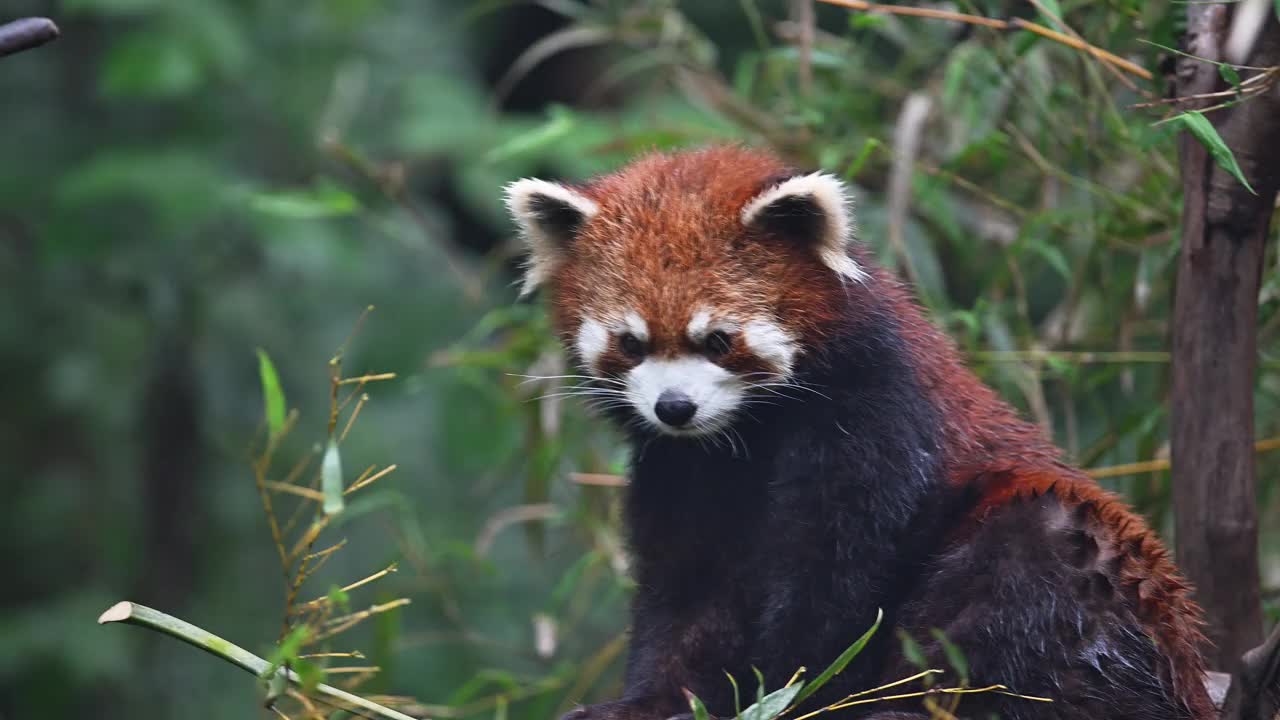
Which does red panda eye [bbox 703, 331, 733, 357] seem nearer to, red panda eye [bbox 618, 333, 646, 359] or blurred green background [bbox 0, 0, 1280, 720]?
red panda eye [bbox 618, 333, 646, 359]

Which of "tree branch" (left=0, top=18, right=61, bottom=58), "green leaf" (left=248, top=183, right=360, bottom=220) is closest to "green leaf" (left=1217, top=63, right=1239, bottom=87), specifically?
"tree branch" (left=0, top=18, right=61, bottom=58)

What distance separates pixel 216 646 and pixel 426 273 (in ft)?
10.9

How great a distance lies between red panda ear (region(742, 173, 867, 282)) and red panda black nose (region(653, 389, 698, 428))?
0.99 ft

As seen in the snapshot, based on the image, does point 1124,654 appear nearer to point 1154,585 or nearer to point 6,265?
point 1154,585

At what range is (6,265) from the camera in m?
4.95

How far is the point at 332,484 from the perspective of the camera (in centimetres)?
214

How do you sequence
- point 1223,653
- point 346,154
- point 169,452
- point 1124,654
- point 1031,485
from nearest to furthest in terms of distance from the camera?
point 1124,654 → point 1031,485 → point 1223,653 → point 346,154 → point 169,452

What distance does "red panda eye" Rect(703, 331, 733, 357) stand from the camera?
7.33 feet

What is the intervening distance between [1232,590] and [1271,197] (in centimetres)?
63

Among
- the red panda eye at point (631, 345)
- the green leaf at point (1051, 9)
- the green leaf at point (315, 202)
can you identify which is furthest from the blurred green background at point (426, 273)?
the red panda eye at point (631, 345)

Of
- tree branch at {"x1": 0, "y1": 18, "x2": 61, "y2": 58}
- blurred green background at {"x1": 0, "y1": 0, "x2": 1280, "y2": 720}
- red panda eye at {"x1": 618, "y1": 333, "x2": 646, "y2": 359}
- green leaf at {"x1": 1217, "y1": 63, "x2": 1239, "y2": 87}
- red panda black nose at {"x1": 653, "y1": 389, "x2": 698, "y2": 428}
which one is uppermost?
green leaf at {"x1": 1217, "y1": 63, "x2": 1239, "y2": 87}

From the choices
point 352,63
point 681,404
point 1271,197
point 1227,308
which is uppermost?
point 1271,197

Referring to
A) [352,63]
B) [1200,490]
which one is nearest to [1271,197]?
[1200,490]

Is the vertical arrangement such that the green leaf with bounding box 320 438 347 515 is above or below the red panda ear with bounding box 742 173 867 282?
below
